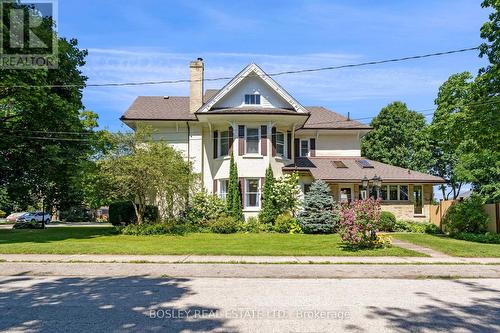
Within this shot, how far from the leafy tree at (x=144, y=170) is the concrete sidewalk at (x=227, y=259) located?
782 centimetres

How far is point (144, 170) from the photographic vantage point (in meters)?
20.5

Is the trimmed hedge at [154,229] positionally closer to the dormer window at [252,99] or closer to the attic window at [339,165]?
the dormer window at [252,99]

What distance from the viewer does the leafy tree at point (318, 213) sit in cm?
2097

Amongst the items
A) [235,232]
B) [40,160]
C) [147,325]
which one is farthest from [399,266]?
[40,160]

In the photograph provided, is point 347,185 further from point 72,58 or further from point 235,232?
point 72,58

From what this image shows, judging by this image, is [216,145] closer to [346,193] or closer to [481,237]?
[346,193]

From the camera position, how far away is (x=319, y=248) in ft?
48.1

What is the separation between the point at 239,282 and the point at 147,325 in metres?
3.70

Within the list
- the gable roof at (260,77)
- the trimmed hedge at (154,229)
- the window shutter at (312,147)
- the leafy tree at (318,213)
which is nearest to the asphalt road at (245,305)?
the trimmed hedge at (154,229)

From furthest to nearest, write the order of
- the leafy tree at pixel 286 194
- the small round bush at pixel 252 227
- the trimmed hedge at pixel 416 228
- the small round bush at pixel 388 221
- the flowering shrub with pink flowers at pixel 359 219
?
the trimmed hedge at pixel 416 228, the leafy tree at pixel 286 194, the small round bush at pixel 388 221, the small round bush at pixel 252 227, the flowering shrub with pink flowers at pixel 359 219

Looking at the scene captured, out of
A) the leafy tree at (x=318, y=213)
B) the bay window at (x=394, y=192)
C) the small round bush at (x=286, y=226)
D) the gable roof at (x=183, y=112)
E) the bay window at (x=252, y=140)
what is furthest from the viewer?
the bay window at (x=394, y=192)

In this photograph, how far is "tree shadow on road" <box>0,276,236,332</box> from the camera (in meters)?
5.32

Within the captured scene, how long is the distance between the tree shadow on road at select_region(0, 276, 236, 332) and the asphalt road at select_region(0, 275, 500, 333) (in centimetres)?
1

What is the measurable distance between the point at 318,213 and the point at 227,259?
10026 millimetres
